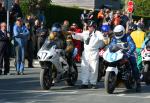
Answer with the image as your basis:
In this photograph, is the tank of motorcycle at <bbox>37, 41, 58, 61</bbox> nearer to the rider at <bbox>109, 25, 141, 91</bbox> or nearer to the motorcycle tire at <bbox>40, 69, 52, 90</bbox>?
the motorcycle tire at <bbox>40, 69, 52, 90</bbox>

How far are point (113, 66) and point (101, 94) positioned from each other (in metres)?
0.78

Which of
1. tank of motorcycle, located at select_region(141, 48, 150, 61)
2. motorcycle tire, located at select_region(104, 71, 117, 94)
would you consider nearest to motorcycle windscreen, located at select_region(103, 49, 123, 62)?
motorcycle tire, located at select_region(104, 71, 117, 94)

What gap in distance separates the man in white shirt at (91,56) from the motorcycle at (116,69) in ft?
2.91

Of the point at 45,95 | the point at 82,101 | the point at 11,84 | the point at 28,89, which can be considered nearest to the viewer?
the point at 82,101

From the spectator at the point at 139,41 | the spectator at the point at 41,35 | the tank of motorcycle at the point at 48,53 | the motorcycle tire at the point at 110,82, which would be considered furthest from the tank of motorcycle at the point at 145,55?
the spectator at the point at 41,35

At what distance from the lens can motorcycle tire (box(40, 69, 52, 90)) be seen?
51.2 ft

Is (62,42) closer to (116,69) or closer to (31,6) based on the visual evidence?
(116,69)

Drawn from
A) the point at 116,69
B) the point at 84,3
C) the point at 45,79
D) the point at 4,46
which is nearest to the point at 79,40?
the point at 4,46

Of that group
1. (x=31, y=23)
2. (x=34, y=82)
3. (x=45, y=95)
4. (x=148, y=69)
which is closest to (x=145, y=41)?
(x=148, y=69)

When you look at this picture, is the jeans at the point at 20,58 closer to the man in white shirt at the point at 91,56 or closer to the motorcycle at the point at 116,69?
the man in white shirt at the point at 91,56

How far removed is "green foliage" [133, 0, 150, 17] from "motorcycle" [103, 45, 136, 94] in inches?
1622

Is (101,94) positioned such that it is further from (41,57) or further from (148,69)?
(148,69)

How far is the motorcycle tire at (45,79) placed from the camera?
15620 millimetres

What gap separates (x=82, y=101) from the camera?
14.0m
